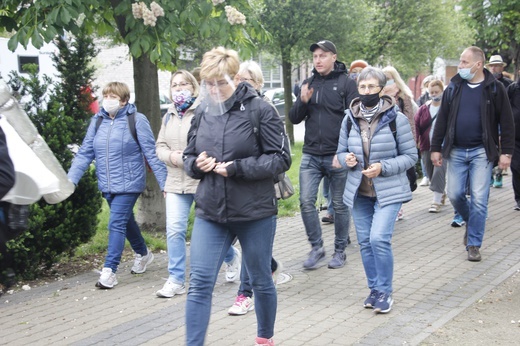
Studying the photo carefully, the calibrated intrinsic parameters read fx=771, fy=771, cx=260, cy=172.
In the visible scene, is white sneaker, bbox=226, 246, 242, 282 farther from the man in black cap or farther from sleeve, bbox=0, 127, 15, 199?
sleeve, bbox=0, 127, 15, 199

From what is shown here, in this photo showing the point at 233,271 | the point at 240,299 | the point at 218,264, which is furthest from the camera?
the point at 233,271

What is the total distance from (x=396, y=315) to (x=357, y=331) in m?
0.54

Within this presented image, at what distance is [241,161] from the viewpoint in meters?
4.63

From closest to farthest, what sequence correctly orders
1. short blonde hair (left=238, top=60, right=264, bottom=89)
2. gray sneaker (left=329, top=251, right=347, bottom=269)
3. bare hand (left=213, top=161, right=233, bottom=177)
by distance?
bare hand (left=213, top=161, right=233, bottom=177) → short blonde hair (left=238, top=60, right=264, bottom=89) → gray sneaker (left=329, top=251, right=347, bottom=269)

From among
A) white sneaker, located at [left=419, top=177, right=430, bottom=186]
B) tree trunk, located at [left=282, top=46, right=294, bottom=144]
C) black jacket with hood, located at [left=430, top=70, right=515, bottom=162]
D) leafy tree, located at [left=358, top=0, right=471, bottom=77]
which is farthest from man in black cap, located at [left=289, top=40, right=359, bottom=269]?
leafy tree, located at [left=358, top=0, right=471, bottom=77]

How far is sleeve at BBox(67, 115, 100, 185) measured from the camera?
23.0 ft

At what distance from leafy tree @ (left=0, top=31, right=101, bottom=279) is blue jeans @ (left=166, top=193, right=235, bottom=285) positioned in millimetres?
1161

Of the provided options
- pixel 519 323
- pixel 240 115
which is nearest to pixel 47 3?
pixel 240 115

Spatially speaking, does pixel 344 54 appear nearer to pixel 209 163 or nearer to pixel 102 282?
pixel 102 282

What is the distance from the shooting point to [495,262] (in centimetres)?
796

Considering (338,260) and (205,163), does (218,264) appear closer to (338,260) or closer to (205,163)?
(205,163)

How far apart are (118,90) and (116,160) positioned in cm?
65

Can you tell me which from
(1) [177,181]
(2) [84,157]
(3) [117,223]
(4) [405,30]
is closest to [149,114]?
(2) [84,157]

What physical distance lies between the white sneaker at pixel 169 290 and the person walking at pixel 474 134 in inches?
122
